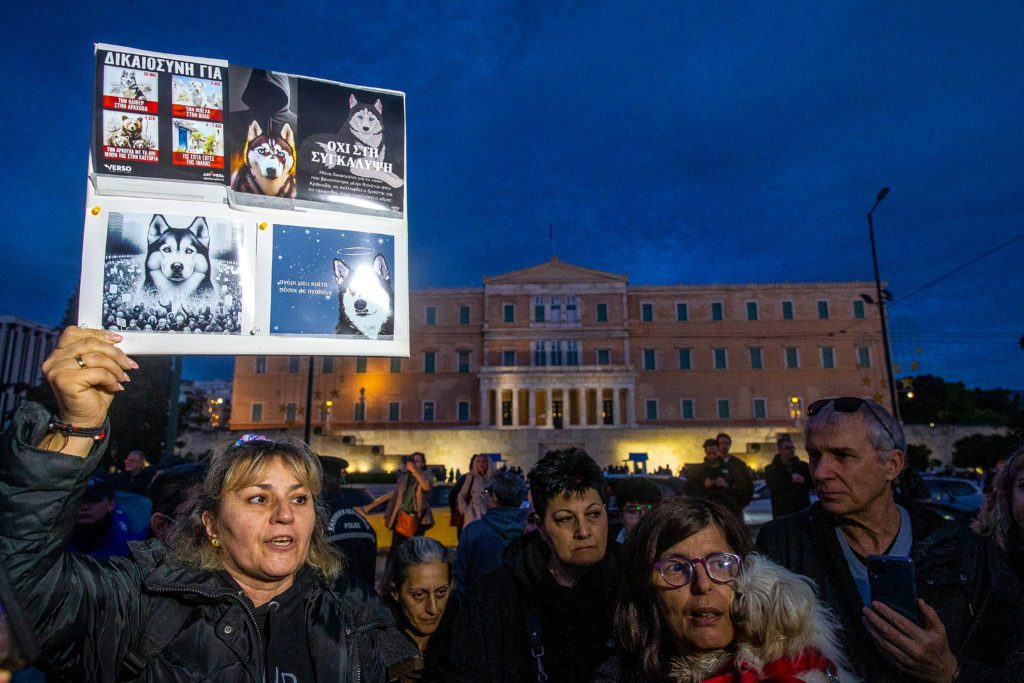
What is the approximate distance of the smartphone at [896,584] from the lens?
1.58 m

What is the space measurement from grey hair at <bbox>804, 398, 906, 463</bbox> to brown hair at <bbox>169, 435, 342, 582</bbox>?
1.97 metres

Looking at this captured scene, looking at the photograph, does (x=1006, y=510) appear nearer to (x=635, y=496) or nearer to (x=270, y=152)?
(x=635, y=496)

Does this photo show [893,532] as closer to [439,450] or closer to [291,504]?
[291,504]

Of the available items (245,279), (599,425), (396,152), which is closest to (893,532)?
Result: (396,152)

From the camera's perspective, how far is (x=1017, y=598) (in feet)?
6.65

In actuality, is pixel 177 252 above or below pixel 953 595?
above

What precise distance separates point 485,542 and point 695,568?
7.24 ft

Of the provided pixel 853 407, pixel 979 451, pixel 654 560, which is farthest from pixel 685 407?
pixel 654 560

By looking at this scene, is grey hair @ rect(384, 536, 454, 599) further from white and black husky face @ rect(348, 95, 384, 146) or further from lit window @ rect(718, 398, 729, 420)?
lit window @ rect(718, 398, 729, 420)

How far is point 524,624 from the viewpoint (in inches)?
88.3

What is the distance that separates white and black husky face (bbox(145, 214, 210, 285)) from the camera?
2.03 meters

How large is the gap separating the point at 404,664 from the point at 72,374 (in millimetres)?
1418

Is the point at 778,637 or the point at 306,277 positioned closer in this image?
the point at 778,637

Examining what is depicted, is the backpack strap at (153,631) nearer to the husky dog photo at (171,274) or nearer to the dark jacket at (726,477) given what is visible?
the husky dog photo at (171,274)
